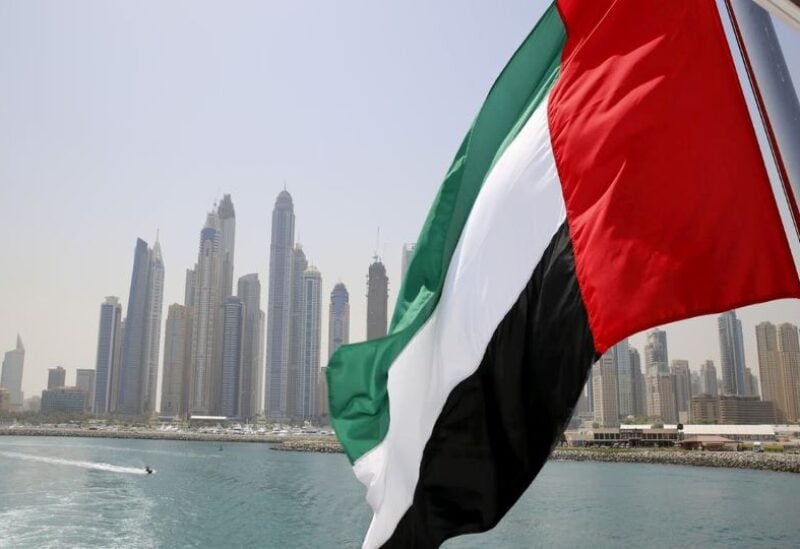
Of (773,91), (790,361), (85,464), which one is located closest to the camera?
(773,91)

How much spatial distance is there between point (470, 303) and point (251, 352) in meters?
125

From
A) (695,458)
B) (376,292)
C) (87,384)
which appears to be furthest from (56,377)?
(695,458)

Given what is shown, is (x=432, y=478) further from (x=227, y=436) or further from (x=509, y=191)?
(x=227, y=436)

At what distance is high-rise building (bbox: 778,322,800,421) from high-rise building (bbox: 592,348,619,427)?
19.7m

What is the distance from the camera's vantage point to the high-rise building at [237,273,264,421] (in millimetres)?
121375

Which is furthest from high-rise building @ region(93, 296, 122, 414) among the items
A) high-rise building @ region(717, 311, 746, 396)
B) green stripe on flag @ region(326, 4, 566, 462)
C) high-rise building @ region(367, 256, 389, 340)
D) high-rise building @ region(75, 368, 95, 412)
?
green stripe on flag @ region(326, 4, 566, 462)

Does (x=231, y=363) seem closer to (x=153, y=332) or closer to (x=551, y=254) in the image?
(x=153, y=332)

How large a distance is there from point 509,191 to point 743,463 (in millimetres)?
56111

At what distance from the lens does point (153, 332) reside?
454 feet

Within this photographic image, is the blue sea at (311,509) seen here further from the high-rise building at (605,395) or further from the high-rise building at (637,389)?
the high-rise building at (637,389)

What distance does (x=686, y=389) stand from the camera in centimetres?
Answer: 10444

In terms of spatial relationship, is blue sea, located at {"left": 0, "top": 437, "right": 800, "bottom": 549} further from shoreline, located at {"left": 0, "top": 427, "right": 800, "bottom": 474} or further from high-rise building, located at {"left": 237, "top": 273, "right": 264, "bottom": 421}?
high-rise building, located at {"left": 237, "top": 273, "right": 264, "bottom": 421}

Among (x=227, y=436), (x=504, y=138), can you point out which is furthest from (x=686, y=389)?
(x=504, y=138)

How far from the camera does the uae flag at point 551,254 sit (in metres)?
1.87
